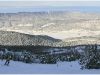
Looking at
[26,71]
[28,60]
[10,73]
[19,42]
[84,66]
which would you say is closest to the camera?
[10,73]

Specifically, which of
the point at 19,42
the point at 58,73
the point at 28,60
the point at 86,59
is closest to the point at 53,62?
the point at 28,60

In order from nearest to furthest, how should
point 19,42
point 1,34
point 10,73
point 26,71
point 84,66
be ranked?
point 10,73 < point 26,71 < point 84,66 < point 19,42 < point 1,34

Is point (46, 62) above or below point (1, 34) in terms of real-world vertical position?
below

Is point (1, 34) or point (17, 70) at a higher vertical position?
point (1, 34)

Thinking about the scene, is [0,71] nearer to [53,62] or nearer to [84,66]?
[84,66]

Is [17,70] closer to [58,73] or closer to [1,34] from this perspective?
[58,73]

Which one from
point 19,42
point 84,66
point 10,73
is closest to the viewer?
point 10,73

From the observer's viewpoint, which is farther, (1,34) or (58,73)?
(1,34)

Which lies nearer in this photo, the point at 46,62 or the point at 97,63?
the point at 97,63

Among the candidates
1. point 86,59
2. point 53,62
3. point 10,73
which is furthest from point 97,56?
point 10,73
